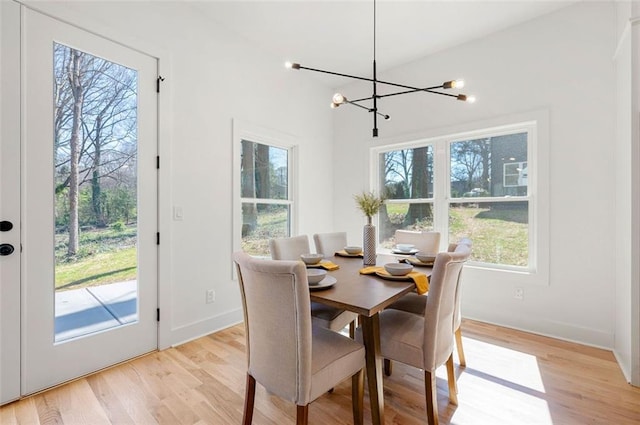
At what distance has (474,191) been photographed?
3281 millimetres

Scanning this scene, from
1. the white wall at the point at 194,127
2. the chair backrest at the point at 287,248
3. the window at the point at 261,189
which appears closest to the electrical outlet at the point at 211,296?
the white wall at the point at 194,127

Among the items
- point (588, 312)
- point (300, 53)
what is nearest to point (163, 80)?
point (300, 53)

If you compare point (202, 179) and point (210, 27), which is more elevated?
point (210, 27)

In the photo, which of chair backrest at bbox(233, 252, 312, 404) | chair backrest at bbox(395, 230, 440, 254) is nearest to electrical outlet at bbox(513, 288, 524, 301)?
chair backrest at bbox(395, 230, 440, 254)

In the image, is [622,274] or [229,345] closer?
[622,274]

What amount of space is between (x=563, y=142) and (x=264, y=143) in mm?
2978

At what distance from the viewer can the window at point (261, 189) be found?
10.4ft

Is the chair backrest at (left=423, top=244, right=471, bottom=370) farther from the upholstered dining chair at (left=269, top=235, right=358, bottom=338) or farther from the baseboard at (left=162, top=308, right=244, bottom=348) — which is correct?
the baseboard at (left=162, top=308, right=244, bottom=348)

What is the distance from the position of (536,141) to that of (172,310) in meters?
3.71

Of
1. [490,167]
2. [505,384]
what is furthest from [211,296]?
[490,167]

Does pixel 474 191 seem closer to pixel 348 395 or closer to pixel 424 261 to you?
pixel 424 261

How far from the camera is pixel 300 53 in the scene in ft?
11.4

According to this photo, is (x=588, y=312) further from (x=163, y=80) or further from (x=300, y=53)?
(x=163, y=80)

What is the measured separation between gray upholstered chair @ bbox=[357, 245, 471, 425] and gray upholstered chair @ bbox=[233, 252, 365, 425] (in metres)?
0.26
